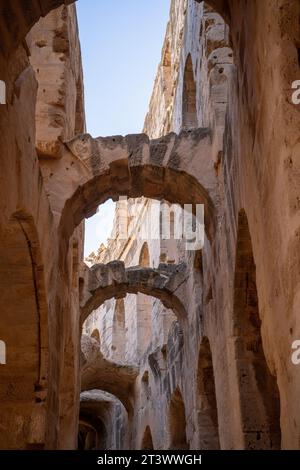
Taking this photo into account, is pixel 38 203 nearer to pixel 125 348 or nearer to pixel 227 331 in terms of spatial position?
pixel 227 331

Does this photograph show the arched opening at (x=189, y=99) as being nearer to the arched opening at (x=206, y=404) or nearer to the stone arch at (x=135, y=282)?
the stone arch at (x=135, y=282)

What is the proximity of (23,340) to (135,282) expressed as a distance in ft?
17.9

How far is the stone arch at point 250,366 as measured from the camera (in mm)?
6539

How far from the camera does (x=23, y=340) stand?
710 centimetres

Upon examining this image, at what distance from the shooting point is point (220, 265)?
26.0ft

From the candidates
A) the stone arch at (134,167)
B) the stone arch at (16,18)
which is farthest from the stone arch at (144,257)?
the stone arch at (16,18)

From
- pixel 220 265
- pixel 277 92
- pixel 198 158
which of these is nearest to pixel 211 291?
pixel 220 265

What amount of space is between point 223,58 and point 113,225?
1691 centimetres

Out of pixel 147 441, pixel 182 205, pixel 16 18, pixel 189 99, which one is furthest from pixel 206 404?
pixel 16 18

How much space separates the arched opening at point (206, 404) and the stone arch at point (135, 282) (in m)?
1.72

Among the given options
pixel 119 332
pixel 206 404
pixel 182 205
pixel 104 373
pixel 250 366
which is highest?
pixel 119 332

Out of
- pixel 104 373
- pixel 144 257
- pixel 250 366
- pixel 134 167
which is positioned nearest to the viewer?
pixel 250 366

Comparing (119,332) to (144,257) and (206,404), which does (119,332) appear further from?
(206,404)

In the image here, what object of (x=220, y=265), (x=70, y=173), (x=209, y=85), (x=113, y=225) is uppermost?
(x=113, y=225)
